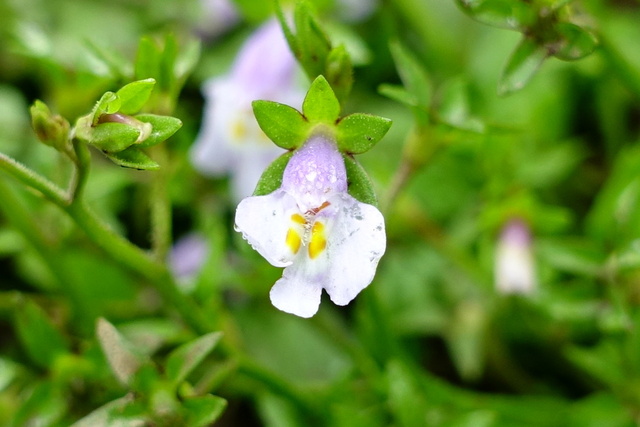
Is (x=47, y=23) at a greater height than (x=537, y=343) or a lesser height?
greater

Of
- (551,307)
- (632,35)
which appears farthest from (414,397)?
(632,35)

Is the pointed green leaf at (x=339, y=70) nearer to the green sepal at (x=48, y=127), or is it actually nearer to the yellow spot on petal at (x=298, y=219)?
the yellow spot on petal at (x=298, y=219)

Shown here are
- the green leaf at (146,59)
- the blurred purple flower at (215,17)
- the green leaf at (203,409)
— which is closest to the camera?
the green leaf at (203,409)

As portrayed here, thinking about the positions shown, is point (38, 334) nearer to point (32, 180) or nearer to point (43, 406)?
point (43, 406)

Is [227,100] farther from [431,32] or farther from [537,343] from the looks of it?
[537,343]

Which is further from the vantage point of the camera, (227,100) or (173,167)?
(227,100)

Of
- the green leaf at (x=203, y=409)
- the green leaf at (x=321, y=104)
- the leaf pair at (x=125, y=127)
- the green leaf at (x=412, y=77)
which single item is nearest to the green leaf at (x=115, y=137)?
the leaf pair at (x=125, y=127)

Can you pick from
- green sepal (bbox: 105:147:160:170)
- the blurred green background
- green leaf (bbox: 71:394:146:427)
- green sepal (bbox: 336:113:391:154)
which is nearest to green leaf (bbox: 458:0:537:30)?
the blurred green background
